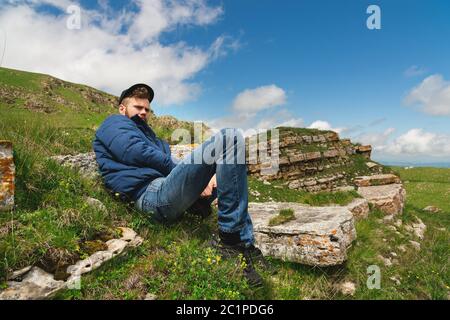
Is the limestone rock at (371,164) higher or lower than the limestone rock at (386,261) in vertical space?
higher

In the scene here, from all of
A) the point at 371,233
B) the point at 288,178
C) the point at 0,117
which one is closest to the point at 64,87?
the point at 288,178

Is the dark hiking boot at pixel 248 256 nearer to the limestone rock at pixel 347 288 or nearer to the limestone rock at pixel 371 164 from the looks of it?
the limestone rock at pixel 347 288

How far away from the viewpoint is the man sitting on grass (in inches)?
158

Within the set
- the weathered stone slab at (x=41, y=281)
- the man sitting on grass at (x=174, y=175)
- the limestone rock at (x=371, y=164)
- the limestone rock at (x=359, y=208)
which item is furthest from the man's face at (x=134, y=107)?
the limestone rock at (x=371, y=164)

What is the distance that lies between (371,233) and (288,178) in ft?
36.7

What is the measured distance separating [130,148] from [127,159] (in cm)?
18

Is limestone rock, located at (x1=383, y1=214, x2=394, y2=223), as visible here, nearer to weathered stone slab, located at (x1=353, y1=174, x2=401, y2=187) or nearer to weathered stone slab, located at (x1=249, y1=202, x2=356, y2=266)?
weathered stone slab, located at (x1=249, y1=202, x2=356, y2=266)

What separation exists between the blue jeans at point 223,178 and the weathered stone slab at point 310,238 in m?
1.21

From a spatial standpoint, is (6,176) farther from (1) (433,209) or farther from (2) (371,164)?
(1) (433,209)

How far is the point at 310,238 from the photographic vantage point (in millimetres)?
5082

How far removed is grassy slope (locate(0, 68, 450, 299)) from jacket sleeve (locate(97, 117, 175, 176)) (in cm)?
79

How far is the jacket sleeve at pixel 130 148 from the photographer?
15.6 feet

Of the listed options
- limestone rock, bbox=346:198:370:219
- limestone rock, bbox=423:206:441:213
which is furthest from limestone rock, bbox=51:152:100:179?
limestone rock, bbox=423:206:441:213
